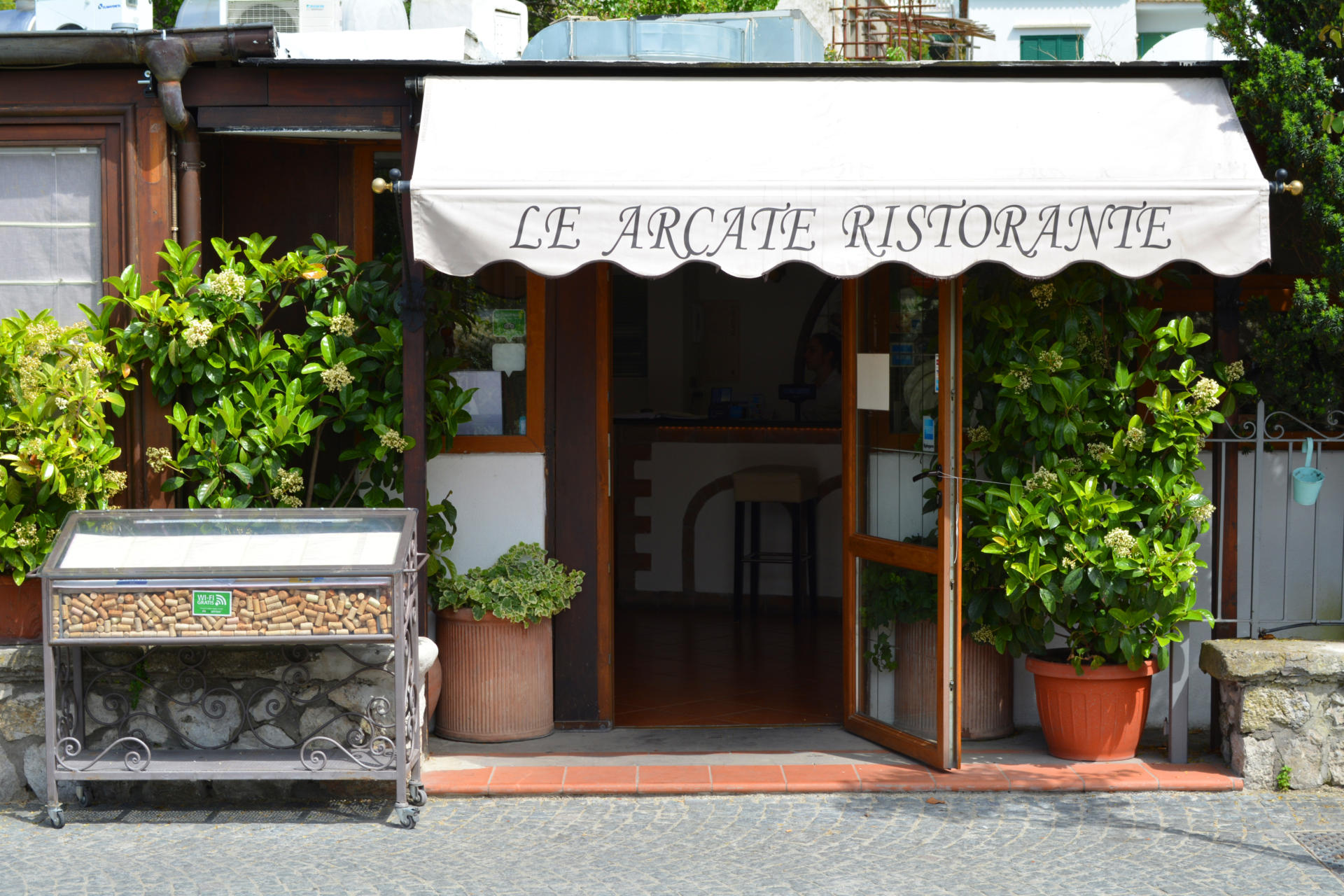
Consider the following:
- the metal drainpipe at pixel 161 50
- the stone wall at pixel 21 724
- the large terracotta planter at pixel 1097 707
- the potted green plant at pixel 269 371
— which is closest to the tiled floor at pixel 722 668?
the large terracotta planter at pixel 1097 707

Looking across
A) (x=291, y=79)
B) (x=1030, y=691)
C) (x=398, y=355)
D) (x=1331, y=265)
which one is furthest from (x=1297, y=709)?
(x=291, y=79)

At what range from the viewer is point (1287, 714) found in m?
5.28

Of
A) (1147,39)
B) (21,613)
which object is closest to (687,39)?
(21,613)

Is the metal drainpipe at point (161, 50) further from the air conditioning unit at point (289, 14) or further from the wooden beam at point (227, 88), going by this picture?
the air conditioning unit at point (289, 14)

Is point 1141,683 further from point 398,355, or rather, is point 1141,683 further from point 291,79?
point 291,79

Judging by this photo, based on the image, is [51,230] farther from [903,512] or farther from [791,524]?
[791,524]

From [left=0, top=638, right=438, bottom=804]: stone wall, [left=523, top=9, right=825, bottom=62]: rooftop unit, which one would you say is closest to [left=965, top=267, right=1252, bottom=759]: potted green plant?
[left=523, top=9, right=825, bottom=62]: rooftop unit

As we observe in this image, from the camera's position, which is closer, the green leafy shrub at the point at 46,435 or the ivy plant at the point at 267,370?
the green leafy shrub at the point at 46,435

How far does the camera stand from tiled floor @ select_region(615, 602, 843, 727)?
259 inches

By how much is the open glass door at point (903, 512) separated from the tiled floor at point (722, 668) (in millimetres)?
639

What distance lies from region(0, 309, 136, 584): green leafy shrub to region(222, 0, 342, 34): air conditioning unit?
2.00 metres

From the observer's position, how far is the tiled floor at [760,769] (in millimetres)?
5316

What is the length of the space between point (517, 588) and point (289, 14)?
3.23 m

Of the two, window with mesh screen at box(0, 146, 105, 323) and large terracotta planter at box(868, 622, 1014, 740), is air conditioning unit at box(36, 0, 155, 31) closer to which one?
window with mesh screen at box(0, 146, 105, 323)
